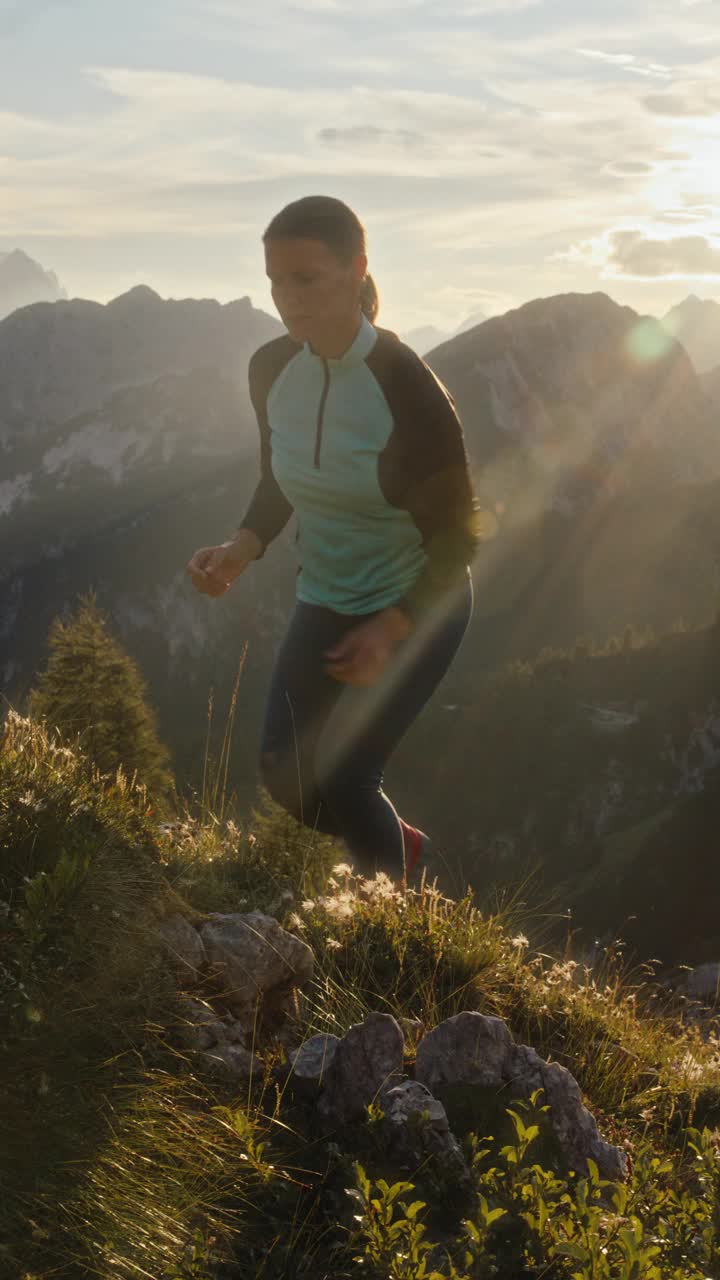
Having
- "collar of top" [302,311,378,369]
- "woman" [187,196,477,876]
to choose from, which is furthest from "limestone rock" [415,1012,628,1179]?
"collar of top" [302,311,378,369]

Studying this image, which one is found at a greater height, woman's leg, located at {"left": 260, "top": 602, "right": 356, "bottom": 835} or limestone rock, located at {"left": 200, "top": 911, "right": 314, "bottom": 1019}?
woman's leg, located at {"left": 260, "top": 602, "right": 356, "bottom": 835}

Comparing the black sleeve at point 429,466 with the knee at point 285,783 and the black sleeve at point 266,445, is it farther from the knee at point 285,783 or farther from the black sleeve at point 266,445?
the knee at point 285,783

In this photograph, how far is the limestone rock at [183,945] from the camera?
12.9 feet

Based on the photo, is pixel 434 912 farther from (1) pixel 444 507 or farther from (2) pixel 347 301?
(2) pixel 347 301

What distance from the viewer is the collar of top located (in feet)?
15.2

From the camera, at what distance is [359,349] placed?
4.63m

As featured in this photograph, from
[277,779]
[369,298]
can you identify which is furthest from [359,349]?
[277,779]

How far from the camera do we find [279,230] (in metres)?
4.46

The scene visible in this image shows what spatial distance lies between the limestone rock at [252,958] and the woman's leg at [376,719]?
0.79 m

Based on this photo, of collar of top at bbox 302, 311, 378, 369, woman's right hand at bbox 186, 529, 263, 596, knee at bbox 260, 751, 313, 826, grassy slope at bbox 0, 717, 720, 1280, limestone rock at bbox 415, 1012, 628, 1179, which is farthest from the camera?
woman's right hand at bbox 186, 529, 263, 596

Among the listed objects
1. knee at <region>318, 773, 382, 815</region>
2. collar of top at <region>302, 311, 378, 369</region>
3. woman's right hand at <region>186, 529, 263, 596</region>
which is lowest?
knee at <region>318, 773, 382, 815</region>

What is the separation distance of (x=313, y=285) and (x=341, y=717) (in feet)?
6.44

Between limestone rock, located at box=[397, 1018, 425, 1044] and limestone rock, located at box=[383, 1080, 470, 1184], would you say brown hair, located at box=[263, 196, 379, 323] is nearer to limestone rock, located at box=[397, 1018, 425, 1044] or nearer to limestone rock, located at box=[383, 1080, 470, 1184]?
limestone rock, located at box=[397, 1018, 425, 1044]

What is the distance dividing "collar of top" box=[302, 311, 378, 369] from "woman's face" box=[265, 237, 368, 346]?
74 mm
